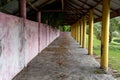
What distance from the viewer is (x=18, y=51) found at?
8164 millimetres

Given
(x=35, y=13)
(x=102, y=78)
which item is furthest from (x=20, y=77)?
(x=35, y=13)

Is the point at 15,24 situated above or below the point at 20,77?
above

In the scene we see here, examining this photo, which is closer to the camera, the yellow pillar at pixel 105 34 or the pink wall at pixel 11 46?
the pink wall at pixel 11 46

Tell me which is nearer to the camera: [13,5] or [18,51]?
[18,51]

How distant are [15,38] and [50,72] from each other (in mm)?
1679

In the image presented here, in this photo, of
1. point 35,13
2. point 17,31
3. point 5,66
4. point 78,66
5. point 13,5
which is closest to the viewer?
point 5,66

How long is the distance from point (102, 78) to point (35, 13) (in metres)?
9.06

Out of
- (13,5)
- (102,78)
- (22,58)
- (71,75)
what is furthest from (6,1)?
(102,78)

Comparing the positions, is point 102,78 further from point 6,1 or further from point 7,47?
point 6,1

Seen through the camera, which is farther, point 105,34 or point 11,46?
point 105,34

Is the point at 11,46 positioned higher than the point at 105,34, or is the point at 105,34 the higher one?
the point at 105,34

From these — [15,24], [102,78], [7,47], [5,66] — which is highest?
[15,24]

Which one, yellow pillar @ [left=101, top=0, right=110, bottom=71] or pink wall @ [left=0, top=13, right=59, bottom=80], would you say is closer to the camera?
pink wall @ [left=0, top=13, right=59, bottom=80]

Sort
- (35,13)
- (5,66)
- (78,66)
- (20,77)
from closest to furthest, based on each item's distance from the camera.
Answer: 1. (5,66)
2. (20,77)
3. (78,66)
4. (35,13)
